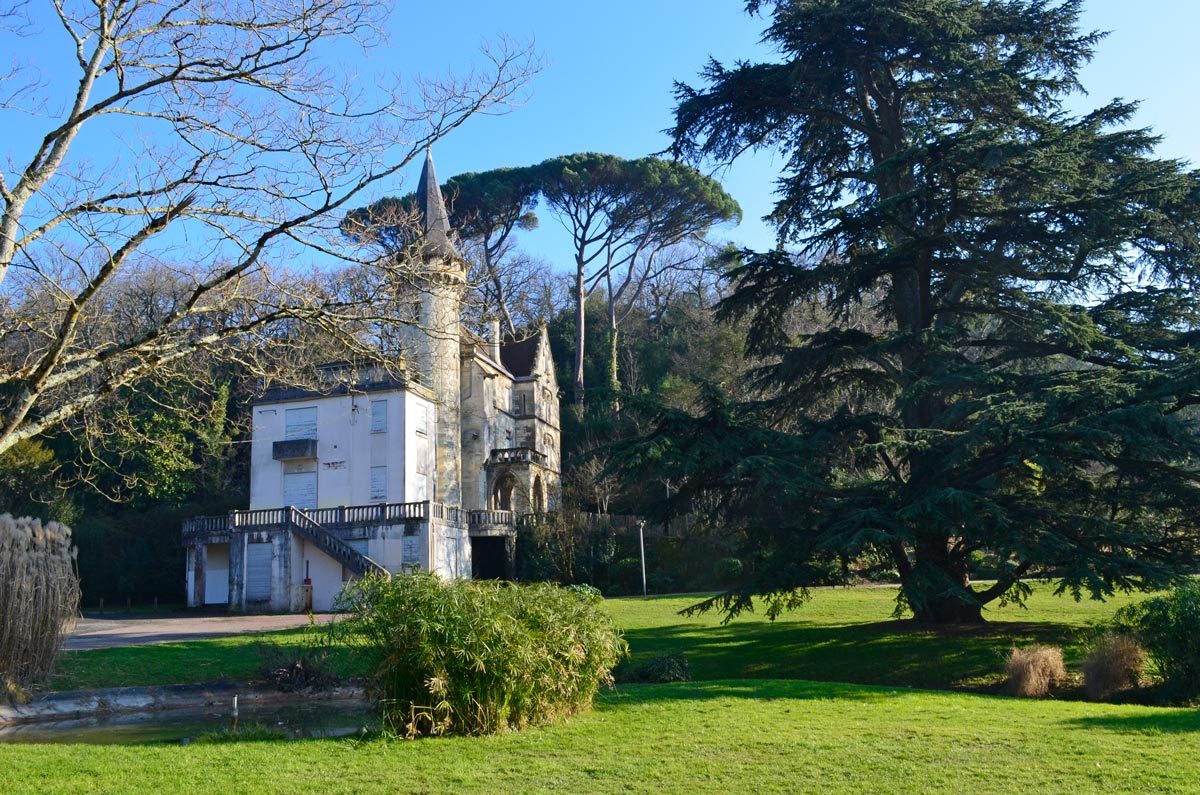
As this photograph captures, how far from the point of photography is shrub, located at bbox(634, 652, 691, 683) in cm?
1462

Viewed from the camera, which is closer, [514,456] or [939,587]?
[939,587]

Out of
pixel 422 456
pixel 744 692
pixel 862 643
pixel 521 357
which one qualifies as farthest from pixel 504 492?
pixel 744 692

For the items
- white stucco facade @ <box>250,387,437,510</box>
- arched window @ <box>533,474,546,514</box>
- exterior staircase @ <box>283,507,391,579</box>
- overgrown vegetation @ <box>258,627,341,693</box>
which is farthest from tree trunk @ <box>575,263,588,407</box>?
overgrown vegetation @ <box>258,627,341,693</box>

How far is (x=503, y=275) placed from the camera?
48.7m

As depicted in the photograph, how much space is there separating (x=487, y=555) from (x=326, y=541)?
31.1 feet

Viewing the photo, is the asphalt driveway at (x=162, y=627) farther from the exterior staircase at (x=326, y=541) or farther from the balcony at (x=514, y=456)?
the balcony at (x=514, y=456)

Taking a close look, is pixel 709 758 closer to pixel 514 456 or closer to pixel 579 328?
pixel 514 456

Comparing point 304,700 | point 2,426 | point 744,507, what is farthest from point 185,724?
point 744,507

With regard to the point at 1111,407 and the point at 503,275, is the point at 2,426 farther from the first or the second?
the point at 503,275

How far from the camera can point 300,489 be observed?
3847 centimetres

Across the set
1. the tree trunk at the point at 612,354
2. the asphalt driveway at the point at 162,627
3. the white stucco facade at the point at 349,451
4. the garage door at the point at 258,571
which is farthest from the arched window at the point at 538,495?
the asphalt driveway at the point at 162,627

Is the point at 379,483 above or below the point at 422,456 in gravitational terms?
below

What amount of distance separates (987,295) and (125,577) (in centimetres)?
3383

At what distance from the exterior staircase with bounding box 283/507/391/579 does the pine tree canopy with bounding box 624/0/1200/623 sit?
16.7 metres
